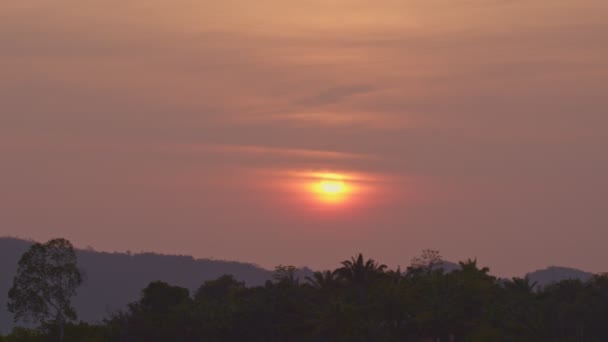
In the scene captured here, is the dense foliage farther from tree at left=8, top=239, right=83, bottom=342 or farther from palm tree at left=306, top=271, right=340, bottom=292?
tree at left=8, top=239, right=83, bottom=342

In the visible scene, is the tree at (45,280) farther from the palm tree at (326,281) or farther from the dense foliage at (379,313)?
the palm tree at (326,281)

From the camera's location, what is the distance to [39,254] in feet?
440

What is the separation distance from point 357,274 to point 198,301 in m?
23.0

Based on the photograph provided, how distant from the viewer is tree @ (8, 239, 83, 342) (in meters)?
134

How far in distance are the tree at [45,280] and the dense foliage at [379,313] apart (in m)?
7.75

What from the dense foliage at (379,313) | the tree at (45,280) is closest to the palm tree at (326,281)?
the dense foliage at (379,313)

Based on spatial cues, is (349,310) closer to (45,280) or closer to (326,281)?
(326,281)

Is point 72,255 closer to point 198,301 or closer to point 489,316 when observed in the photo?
point 198,301

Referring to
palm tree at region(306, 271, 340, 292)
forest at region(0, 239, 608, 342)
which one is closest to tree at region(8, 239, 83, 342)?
forest at region(0, 239, 608, 342)

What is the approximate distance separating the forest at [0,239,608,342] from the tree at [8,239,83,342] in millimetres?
106

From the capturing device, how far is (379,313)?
400ft

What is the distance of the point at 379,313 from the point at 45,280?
37.0 meters

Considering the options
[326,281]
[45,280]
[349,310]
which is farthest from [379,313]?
[45,280]

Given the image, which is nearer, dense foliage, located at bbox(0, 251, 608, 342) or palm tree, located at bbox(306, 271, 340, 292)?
dense foliage, located at bbox(0, 251, 608, 342)
